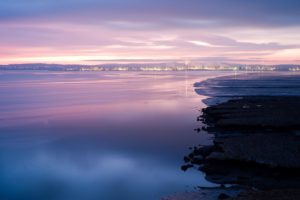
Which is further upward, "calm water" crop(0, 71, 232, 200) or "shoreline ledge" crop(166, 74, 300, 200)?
"shoreline ledge" crop(166, 74, 300, 200)

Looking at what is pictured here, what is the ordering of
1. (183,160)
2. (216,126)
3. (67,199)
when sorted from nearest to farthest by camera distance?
(67,199)
(183,160)
(216,126)

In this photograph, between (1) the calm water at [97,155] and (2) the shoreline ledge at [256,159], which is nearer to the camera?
(2) the shoreline ledge at [256,159]

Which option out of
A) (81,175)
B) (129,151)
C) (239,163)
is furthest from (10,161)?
(239,163)

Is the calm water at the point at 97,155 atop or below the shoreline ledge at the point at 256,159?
below

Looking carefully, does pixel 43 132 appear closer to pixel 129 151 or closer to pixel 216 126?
pixel 129 151

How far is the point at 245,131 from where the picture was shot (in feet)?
67.2

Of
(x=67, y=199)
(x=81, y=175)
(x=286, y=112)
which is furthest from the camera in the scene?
(x=286, y=112)

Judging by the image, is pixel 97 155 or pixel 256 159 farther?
pixel 97 155

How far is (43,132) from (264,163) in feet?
47.9

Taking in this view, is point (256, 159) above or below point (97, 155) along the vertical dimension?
above

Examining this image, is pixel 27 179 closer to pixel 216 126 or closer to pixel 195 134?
pixel 195 134

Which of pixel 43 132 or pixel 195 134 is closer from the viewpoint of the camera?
pixel 195 134

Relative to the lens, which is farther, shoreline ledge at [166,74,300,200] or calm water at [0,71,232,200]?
calm water at [0,71,232,200]

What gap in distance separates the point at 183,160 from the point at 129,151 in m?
3.20
